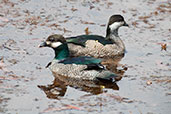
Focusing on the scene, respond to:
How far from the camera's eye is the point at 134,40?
13.3 meters

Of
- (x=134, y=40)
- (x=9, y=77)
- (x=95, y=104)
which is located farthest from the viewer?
(x=134, y=40)

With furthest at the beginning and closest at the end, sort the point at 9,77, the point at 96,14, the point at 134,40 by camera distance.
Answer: the point at 96,14
the point at 134,40
the point at 9,77

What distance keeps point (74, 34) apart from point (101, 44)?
3.35 ft

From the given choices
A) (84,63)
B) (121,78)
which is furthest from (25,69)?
(121,78)

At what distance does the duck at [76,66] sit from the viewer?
10.5 m

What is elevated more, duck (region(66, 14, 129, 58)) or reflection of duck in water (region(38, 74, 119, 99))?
duck (region(66, 14, 129, 58))

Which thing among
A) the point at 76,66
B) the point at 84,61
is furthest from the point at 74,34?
the point at 84,61

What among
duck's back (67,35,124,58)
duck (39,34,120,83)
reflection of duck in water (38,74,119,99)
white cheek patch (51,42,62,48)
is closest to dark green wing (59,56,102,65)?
duck (39,34,120,83)

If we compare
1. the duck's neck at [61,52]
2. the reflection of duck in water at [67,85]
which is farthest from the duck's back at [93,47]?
the reflection of duck in water at [67,85]

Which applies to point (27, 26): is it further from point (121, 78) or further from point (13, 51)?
point (121, 78)

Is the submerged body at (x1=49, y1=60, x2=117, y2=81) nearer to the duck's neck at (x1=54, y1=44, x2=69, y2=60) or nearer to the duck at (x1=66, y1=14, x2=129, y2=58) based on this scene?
the duck's neck at (x1=54, y1=44, x2=69, y2=60)

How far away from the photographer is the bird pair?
414 inches

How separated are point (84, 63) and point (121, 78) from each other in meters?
0.93

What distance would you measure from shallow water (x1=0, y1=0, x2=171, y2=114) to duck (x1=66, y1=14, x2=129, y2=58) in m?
0.38
